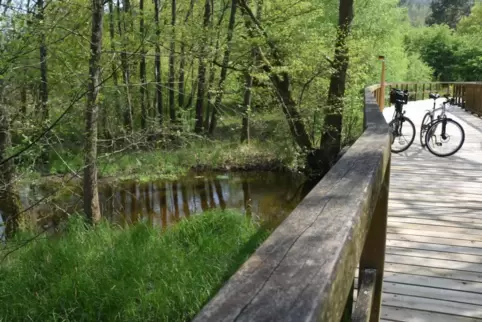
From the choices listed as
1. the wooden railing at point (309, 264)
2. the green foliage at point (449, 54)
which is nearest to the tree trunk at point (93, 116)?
the wooden railing at point (309, 264)

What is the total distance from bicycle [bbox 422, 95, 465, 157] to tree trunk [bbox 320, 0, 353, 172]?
183 inches

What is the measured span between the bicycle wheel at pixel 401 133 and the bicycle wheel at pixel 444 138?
40 centimetres

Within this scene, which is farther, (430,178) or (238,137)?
(238,137)

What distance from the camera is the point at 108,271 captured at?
5750mm

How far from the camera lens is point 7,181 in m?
5.52

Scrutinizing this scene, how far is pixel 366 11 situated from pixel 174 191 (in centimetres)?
1505

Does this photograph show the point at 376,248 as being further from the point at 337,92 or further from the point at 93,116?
the point at 337,92

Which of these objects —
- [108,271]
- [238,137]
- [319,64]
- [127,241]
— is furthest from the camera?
[238,137]

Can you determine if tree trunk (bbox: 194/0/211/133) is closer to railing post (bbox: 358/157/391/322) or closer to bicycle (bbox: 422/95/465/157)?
bicycle (bbox: 422/95/465/157)

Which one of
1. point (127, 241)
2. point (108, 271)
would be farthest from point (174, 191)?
point (108, 271)

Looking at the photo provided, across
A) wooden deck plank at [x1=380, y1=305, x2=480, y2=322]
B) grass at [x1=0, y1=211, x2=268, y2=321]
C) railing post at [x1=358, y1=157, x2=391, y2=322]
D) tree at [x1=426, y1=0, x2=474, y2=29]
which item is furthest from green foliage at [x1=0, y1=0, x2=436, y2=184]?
tree at [x1=426, y1=0, x2=474, y2=29]

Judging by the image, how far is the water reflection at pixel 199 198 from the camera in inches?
433

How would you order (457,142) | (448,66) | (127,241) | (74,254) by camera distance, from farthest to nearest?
(448,66), (457,142), (127,241), (74,254)

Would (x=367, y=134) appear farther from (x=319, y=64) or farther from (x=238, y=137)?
(x=238, y=137)
